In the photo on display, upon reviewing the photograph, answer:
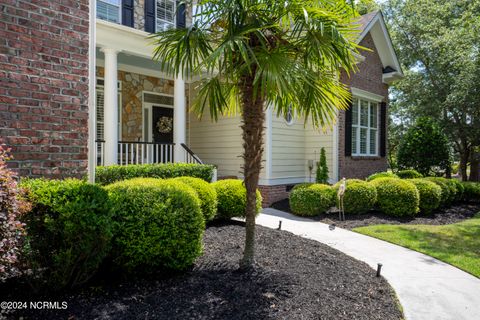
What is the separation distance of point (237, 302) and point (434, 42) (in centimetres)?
1679

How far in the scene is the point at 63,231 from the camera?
276cm

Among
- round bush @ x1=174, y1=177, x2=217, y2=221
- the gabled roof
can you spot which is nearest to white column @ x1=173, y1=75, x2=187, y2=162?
round bush @ x1=174, y1=177, x2=217, y2=221

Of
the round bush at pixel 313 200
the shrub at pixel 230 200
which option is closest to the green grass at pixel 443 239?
the round bush at pixel 313 200

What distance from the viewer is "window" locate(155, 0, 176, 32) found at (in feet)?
30.9

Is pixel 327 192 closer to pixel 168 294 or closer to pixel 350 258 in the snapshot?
pixel 350 258

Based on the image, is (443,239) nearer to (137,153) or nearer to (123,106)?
(137,153)

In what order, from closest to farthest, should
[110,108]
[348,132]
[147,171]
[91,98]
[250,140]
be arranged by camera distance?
[250,140] < [91,98] < [147,171] < [110,108] < [348,132]

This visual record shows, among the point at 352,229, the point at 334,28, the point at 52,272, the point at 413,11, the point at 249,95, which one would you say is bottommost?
the point at 352,229

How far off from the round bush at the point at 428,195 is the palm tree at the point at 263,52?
6.12m

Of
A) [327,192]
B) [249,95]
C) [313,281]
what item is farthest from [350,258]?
[327,192]

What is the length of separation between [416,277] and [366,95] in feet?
29.8

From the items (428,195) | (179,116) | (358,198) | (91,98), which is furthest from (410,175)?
(91,98)

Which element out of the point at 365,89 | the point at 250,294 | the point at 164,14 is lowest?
the point at 250,294

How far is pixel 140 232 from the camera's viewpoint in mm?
3215
